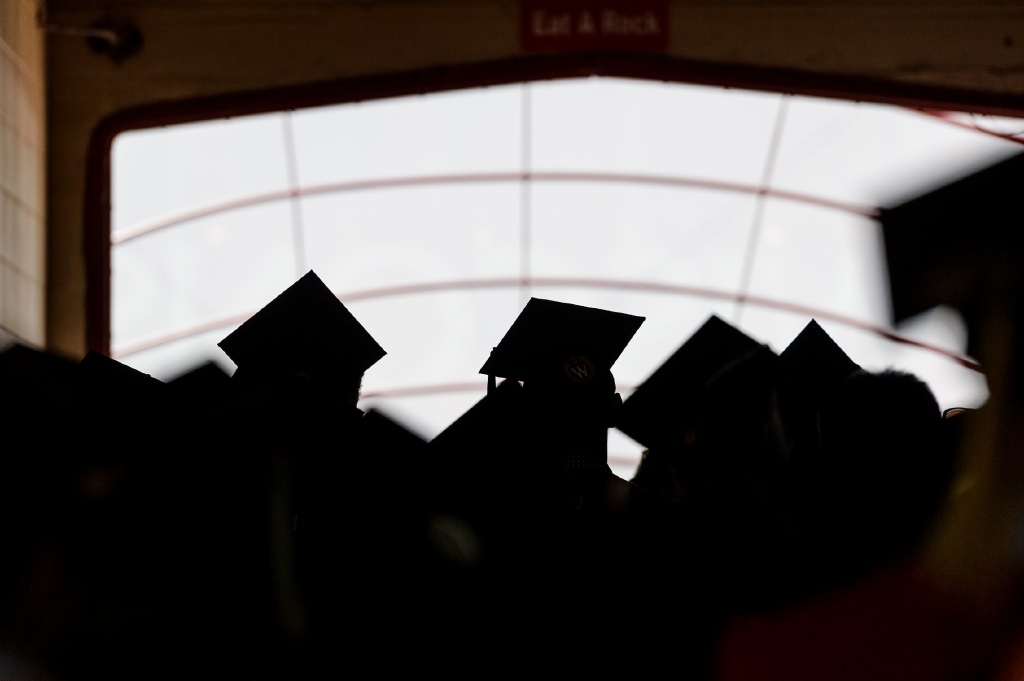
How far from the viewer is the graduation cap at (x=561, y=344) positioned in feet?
10.3

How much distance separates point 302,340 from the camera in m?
3.09

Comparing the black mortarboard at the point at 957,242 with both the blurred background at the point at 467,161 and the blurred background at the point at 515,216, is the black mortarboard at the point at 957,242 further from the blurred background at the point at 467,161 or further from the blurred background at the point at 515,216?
the blurred background at the point at 515,216

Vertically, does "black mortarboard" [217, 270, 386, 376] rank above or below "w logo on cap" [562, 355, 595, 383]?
above

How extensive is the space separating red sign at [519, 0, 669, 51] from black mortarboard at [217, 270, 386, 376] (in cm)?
461

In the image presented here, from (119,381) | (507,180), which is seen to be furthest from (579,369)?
(507,180)

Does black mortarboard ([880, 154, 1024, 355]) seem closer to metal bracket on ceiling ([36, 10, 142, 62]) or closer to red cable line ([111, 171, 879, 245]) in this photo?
red cable line ([111, 171, 879, 245])

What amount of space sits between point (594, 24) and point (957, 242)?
16.9 feet

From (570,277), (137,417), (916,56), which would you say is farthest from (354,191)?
(137,417)

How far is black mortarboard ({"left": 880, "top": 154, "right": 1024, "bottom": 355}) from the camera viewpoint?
2271 millimetres

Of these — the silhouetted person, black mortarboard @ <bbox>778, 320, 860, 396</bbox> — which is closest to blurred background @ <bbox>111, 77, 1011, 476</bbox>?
black mortarboard @ <bbox>778, 320, 860, 396</bbox>

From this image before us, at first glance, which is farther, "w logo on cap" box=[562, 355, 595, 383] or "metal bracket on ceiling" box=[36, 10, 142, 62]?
"metal bracket on ceiling" box=[36, 10, 142, 62]

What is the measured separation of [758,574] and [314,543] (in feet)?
3.54

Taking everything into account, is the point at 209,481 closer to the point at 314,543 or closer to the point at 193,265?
the point at 314,543

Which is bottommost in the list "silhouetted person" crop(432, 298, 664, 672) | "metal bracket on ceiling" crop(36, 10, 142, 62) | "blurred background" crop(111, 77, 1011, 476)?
"silhouetted person" crop(432, 298, 664, 672)
